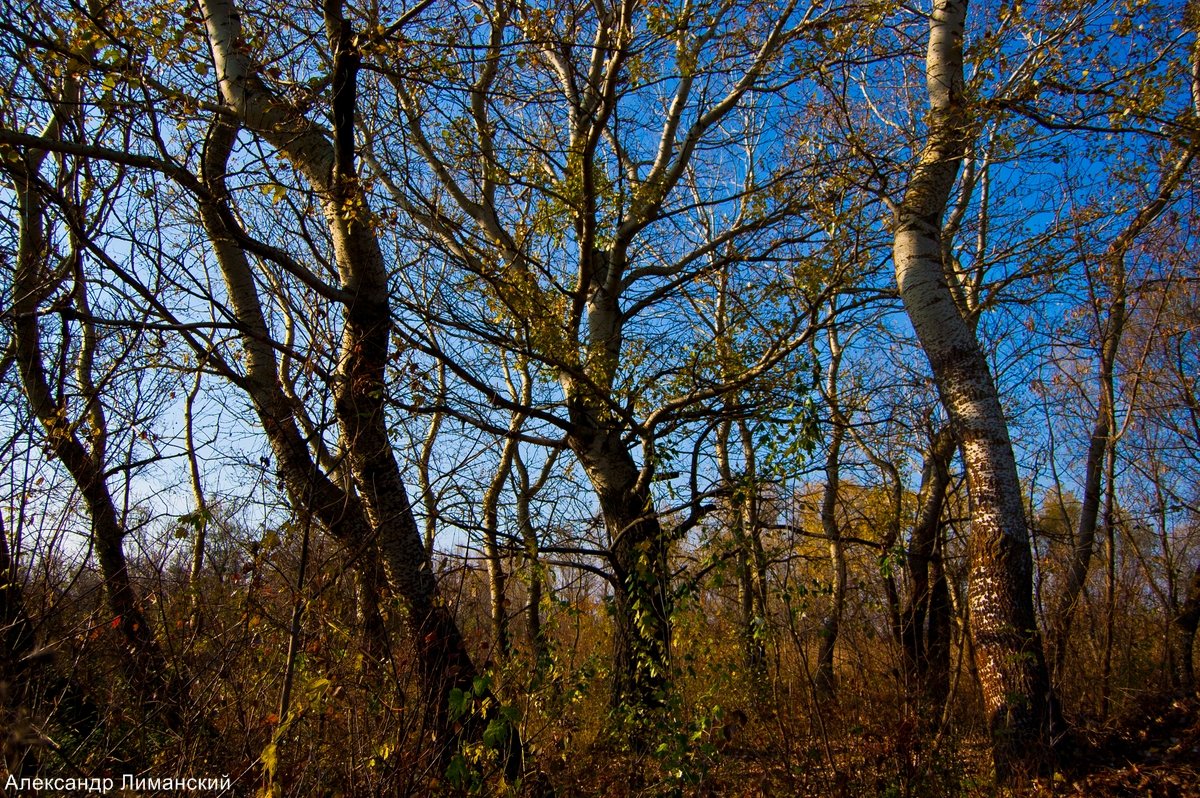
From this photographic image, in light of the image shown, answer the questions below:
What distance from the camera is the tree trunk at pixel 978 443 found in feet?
13.2

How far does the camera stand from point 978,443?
4.52m

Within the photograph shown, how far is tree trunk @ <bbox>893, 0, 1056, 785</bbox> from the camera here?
Answer: 4.01 metres

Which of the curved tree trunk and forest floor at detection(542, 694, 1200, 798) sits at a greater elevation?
the curved tree trunk

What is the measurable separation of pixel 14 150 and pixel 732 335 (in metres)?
5.70

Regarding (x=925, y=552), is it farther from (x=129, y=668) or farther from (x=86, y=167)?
(x=86, y=167)

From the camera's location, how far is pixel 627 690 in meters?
5.28

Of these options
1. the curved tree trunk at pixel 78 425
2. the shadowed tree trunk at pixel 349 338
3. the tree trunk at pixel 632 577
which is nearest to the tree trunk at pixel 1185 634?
the tree trunk at pixel 632 577

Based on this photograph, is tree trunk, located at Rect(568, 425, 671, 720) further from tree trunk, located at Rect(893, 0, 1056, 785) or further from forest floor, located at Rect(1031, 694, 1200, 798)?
forest floor, located at Rect(1031, 694, 1200, 798)

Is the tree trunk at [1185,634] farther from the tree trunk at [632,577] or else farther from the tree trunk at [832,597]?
the tree trunk at [632,577]

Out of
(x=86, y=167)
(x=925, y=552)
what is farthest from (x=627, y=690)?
(x=86, y=167)

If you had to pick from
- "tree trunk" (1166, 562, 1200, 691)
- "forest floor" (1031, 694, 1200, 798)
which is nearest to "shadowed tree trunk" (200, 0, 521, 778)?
"forest floor" (1031, 694, 1200, 798)

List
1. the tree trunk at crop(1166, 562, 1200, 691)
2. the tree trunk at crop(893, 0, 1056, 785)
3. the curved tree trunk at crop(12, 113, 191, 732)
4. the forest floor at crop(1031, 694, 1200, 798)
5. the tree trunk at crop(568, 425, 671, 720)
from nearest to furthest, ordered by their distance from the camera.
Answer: the curved tree trunk at crop(12, 113, 191, 732) → the forest floor at crop(1031, 694, 1200, 798) → the tree trunk at crop(893, 0, 1056, 785) → the tree trunk at crop(568, 425, 671, 720) → the tree trunk at crop(1166, 562, 1200, 691)

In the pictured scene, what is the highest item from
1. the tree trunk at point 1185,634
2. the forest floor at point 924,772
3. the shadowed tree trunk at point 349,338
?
the shadowed tree trunk at point 349,338

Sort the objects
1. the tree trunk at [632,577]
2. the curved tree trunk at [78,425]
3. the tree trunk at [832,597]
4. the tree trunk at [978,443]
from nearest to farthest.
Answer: the curved tree trunk at [78,425] → the tree trunk at [978,443] → the tree trunk at [832,597] → the tree trunk at [632,577]
